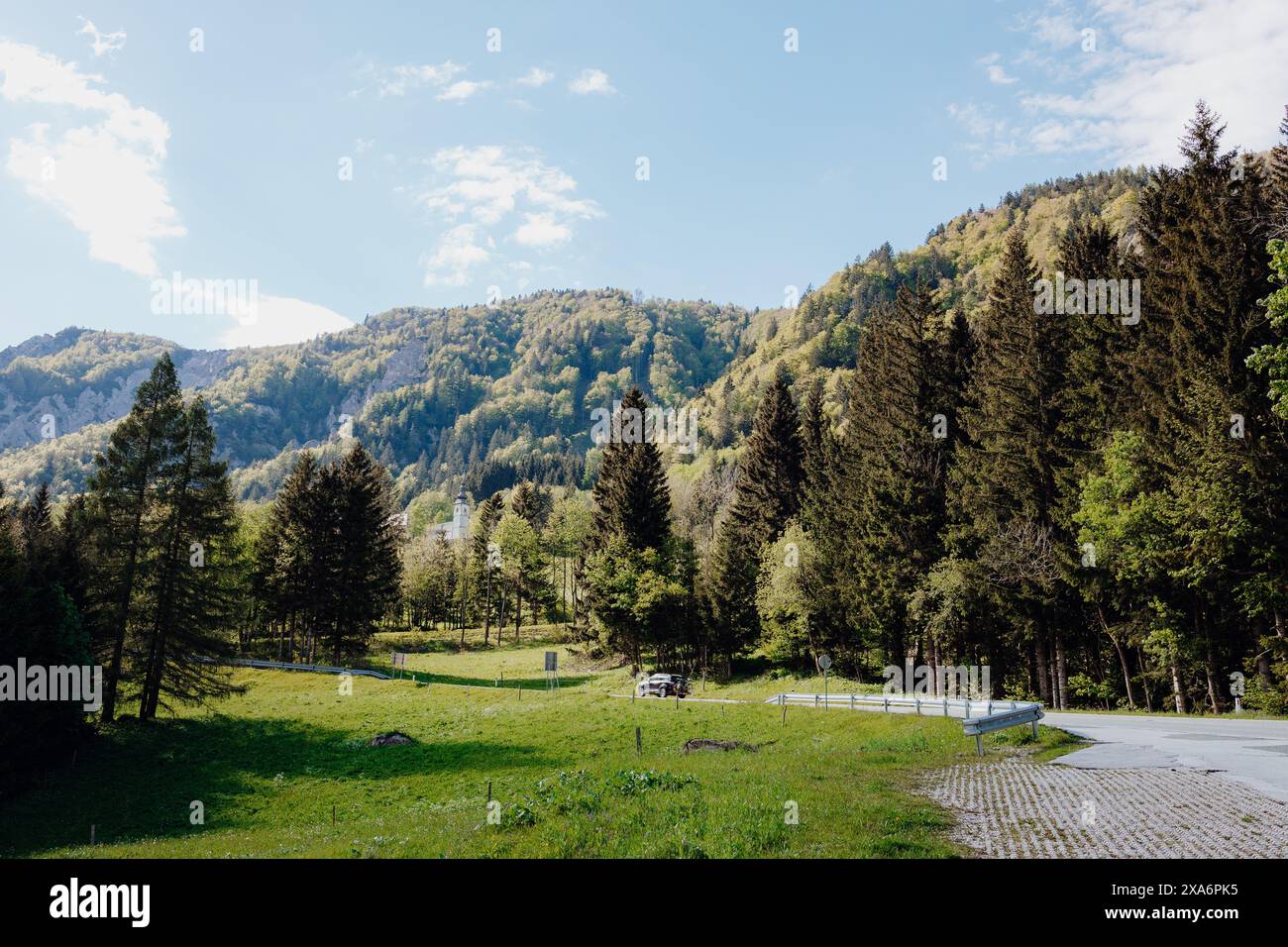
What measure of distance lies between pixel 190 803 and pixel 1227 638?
40.2m

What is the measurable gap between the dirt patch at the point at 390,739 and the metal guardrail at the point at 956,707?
60.7 ft

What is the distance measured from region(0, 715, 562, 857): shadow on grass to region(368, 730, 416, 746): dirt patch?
538mm

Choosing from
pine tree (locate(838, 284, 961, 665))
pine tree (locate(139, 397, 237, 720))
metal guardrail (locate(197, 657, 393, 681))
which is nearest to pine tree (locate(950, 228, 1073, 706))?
pine tree (locate(838, 284, 961, 665))

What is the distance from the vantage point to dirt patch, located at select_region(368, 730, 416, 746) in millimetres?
31828

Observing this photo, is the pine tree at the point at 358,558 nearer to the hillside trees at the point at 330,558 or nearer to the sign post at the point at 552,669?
the hillside trees at the point at 330,558

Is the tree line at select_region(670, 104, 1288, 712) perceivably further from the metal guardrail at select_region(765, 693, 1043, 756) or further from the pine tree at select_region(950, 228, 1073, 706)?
the metal guardrail at select_region(765, 693, 1043, 756)

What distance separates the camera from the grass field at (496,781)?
1112 centimetres

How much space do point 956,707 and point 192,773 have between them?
31.6m

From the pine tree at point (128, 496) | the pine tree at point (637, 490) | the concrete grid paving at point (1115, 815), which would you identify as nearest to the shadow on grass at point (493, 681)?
the pine tree at point (637, 490)

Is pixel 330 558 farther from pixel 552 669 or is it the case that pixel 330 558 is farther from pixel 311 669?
pixel 552 669

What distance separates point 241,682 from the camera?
5362cm
